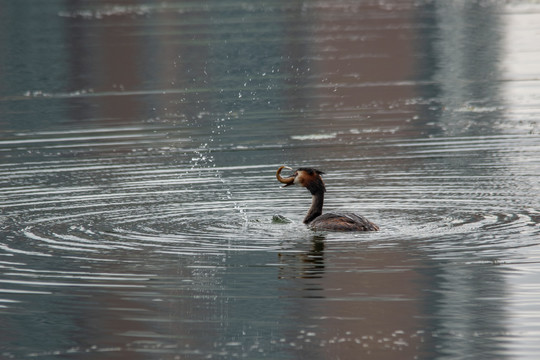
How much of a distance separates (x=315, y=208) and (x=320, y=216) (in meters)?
0.49

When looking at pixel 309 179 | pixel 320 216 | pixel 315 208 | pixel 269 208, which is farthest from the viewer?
pixel 269 208

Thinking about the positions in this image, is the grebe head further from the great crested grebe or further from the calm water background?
the calm water background

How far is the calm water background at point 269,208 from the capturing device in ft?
34.3

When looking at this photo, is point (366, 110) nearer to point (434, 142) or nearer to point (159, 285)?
point (434, 142)

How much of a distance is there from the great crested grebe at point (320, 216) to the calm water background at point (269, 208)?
0.55 ft

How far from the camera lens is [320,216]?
47.1ft

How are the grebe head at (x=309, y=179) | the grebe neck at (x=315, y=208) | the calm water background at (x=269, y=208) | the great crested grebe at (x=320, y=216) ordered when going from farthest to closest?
the grebe head at (x=309, y=179) < the grebe neck at (x=315, y=208) < the great crested grebe at (x=320, y=216) < the calm water background at (x=269, y=208)

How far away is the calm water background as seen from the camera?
10453 millimetres

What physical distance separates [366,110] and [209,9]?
37855 mm

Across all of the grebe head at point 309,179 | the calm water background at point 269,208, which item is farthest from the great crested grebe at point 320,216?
the calm water background at point 269,208

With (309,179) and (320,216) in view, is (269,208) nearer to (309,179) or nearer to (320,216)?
(309,179)

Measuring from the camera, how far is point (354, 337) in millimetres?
10141

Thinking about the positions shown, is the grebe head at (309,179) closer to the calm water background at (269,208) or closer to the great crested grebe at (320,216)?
the great crested grebe at (320,216)

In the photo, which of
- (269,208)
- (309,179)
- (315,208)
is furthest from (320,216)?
(269,208)
